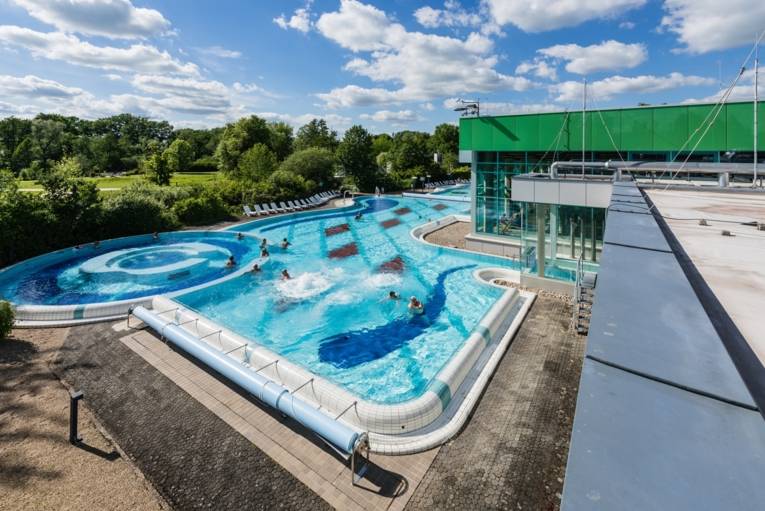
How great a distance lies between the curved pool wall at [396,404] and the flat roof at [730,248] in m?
4.55

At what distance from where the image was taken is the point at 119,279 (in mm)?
16125

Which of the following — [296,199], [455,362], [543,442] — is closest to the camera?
[543,442]

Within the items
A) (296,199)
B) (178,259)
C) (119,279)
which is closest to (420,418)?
(119,279)

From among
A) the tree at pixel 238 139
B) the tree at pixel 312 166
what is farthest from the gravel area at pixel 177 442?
the tree at pixel 238 139

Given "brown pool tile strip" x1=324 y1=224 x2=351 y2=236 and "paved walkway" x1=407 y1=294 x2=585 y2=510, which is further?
"brown pool tile strip" x1=324 y1=224 x2=351 y2=236

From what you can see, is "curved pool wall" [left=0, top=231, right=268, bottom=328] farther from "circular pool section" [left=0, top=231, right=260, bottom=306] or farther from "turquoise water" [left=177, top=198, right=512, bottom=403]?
"turquoise water" [left=177, top=198, right=512, bottom=403]

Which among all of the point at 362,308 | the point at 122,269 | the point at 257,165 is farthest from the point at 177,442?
the point at 257,165

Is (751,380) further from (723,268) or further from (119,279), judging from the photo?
(119,279)

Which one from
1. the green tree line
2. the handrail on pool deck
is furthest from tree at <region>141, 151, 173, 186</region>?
the handrail on pool deck

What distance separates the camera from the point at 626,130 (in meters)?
15.0

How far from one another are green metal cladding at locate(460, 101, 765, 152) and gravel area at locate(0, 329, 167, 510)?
17079 mm

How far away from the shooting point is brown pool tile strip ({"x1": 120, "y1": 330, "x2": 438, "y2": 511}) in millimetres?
5652

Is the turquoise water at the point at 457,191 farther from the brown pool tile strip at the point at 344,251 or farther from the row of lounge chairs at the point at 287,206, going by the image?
the brown pool tile strip at the point at 344,251

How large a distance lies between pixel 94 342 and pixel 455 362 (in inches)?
363
